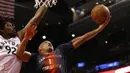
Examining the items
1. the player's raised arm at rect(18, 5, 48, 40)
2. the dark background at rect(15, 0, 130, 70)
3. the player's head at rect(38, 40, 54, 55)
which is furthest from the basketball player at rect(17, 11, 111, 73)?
the dark background at rect(15, 0, 130, 70)

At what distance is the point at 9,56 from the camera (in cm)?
343

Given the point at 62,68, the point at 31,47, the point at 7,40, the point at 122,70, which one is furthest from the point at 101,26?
the point at 31,47

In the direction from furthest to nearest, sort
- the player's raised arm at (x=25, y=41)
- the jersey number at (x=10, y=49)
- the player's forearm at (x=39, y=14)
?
1. the player's forearm at (x=39, y=14)
2. the jersey number at (x=10, y=49)
3. the player's raised arm at (x=25, y=41)

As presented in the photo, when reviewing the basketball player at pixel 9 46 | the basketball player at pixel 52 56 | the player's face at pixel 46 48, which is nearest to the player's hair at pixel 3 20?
the basketball player at pixel 9 46

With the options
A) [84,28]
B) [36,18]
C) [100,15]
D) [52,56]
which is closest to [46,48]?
[52,56]

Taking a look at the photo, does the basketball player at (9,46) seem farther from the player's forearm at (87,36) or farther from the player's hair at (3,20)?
the player's forearm at (87,36)

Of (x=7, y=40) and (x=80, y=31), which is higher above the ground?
(x=80, y=31)

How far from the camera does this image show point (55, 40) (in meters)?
15.9

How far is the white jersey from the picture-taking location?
3.41 m

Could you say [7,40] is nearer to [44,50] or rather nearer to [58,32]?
[44,50]

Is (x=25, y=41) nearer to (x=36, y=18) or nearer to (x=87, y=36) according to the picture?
(x=36, y=18)

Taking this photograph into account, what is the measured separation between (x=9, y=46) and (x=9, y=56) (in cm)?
11

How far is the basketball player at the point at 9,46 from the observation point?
3.41 metres

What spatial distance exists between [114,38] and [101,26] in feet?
40.7
